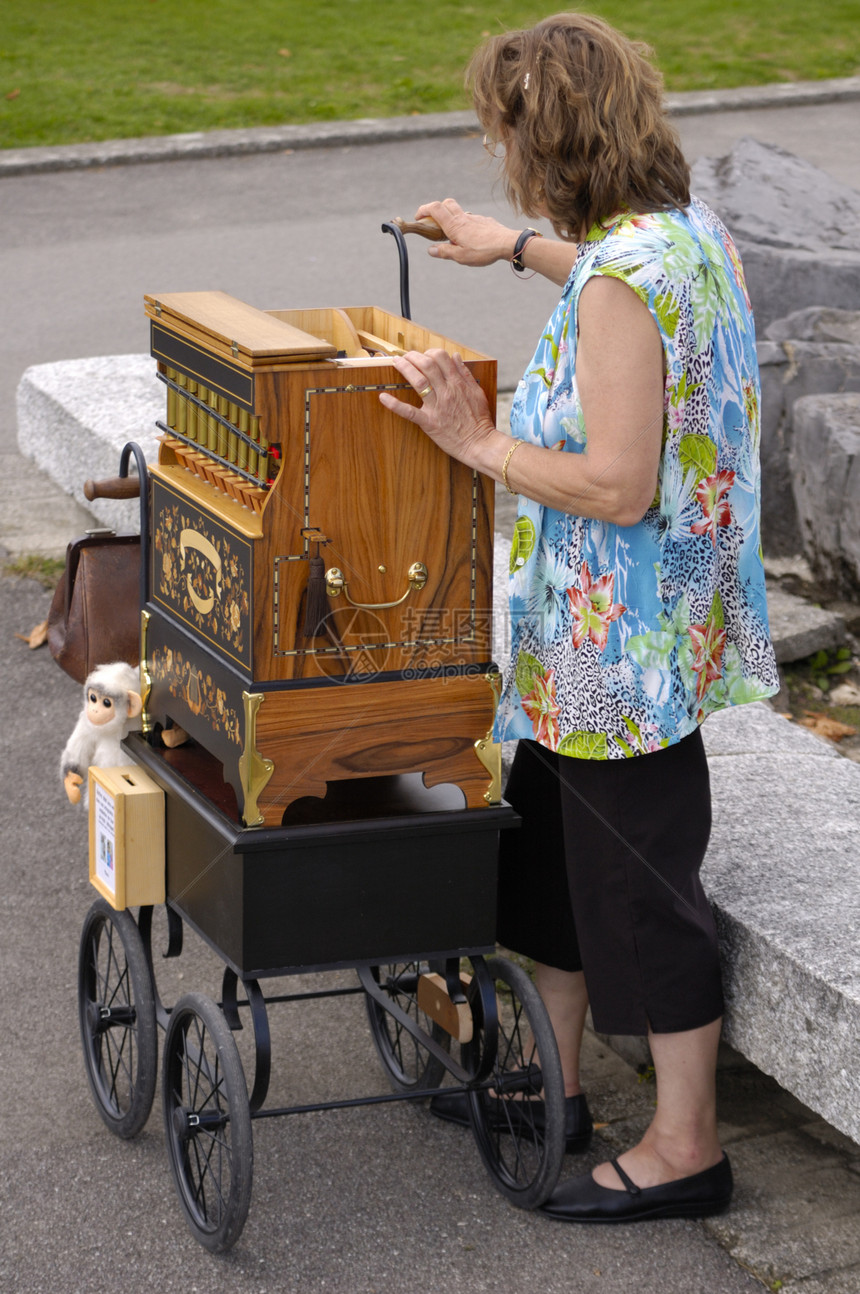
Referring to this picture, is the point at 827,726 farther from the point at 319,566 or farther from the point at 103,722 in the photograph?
the point at 319,566

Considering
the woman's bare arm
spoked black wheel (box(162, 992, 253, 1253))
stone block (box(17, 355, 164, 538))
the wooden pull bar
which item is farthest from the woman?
stone block (box(17, 355, 164, 538))

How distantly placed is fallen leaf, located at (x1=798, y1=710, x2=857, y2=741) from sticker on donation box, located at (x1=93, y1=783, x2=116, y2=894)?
219cm

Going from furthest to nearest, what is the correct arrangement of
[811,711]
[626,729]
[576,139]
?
[811,711] → [626,729] → [576,139]

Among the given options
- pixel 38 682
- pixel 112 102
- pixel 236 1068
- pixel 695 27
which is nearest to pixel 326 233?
pixel 112 102

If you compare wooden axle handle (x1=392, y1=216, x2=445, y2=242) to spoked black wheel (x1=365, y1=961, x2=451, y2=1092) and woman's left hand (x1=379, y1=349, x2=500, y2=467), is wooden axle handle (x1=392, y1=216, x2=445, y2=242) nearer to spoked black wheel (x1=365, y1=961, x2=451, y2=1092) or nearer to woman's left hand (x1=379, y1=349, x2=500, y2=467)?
woman's left hand (x1=379, y1=349, x2=500, y2=467)

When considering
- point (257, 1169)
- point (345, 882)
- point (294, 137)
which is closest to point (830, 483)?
point (345, 882)

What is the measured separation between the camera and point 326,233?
9844mm

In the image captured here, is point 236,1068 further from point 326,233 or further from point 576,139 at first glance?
point 326,233

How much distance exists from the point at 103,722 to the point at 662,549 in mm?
1174

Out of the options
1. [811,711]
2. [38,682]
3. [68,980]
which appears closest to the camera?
[68,980]

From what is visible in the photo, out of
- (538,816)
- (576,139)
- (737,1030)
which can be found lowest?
(737,1030)

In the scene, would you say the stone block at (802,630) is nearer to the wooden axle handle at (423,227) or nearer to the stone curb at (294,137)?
the wooden axle handle at (423,227)

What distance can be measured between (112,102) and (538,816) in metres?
11.1

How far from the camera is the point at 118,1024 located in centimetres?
285
